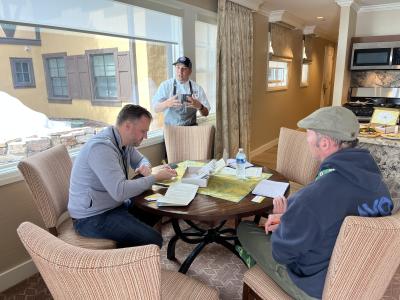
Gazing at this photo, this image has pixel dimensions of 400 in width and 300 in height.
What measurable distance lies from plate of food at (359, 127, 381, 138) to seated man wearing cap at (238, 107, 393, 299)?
1.52 meters

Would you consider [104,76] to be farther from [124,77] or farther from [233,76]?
[233,76]

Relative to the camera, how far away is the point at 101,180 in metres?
1.58

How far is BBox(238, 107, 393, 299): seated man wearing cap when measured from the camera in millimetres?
1047

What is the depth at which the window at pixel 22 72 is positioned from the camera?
6.95 ft

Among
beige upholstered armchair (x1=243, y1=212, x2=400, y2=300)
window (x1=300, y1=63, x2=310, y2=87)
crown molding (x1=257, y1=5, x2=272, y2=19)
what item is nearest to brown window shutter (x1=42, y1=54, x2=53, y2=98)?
beige upholstered armchair (x1=243, y1=212, x2=400, y2=300)

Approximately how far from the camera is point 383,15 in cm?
448

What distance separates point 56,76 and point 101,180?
1307 mm

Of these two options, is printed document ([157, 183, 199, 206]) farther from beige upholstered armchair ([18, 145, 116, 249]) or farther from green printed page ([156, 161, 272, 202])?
beige upholstered armchair ([18, 145, 116, 249])

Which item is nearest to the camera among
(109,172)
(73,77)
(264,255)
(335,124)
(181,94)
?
(335,124)

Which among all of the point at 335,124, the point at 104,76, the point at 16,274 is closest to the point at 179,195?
the point at 335,124

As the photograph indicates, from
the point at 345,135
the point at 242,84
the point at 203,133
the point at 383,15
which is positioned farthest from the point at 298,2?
the point at 345,135

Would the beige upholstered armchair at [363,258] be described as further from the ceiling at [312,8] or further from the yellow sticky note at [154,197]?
the ceiling at [312,8]

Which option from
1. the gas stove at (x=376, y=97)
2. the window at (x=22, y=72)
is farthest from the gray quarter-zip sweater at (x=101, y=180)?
the gas stove at (x=376, y=97)

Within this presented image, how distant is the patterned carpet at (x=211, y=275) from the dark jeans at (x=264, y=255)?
625 millimetres
